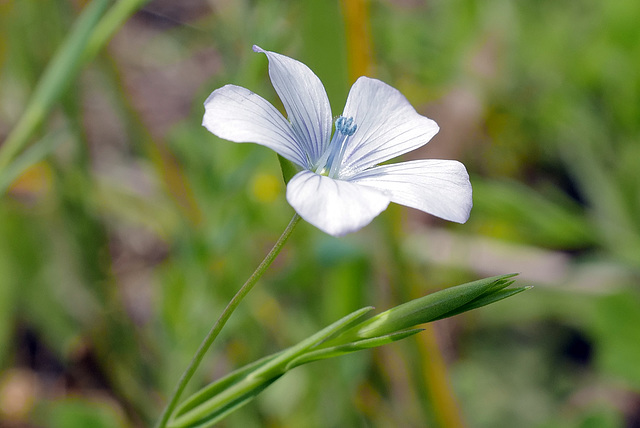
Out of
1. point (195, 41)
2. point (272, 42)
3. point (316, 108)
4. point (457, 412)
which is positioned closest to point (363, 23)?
point (272, 42)

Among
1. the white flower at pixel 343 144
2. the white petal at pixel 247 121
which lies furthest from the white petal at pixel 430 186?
the white petal at pixel 247 121

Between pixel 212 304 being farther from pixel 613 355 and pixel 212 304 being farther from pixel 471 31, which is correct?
pixel 471 31

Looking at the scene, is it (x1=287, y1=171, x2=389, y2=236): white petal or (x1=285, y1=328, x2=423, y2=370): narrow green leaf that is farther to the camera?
(x1=285, y1=328, x2=423, y2=370): narrow green leaf

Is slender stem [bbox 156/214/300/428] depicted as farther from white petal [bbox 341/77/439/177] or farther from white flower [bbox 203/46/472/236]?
white petal [bbox 341/77/439/177]

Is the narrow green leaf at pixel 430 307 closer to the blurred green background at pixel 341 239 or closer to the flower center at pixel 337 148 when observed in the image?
the flower center at pixel 337 148

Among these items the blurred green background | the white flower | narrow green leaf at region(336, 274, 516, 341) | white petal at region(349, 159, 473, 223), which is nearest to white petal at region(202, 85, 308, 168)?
the white flower

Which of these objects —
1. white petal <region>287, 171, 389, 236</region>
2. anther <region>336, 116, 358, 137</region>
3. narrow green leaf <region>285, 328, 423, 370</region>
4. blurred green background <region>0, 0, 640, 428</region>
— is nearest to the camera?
white petal <region>287, 171, 389, 236</region>

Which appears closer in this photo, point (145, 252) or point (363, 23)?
point (363, 23)
